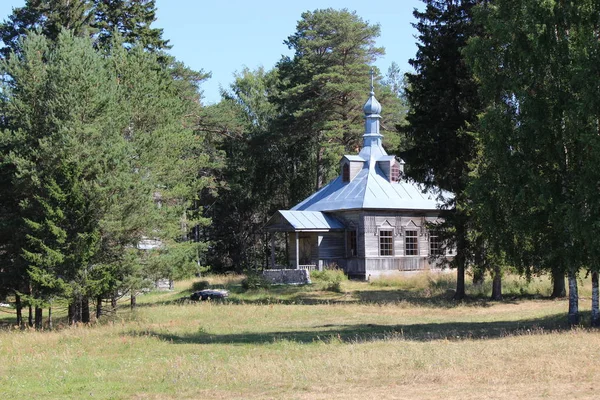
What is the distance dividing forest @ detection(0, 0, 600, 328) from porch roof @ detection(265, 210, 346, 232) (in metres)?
6.44

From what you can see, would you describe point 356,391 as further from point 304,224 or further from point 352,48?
point 352,48

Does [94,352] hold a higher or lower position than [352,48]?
lower

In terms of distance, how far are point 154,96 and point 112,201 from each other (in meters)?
5.34

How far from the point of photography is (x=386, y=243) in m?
39.3

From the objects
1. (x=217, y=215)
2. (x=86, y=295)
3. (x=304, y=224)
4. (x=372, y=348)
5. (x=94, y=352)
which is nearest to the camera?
(x=372, y=348)

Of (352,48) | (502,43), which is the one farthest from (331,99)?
(502,43)

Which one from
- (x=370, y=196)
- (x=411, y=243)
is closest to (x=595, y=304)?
(x=370, y=196)

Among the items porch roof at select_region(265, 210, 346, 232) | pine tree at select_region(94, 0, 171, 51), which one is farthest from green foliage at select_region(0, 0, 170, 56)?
porch roof at select_region(265, 210, 346, 232)

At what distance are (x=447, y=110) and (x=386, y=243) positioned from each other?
13.5m

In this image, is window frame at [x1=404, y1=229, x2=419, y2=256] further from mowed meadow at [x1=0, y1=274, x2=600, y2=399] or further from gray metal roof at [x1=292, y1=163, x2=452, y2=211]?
mowed meadow at [x1=0, y1=274, x2=600, y2=399]

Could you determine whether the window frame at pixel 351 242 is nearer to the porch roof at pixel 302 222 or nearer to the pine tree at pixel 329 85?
the porch roof at pixel 302 222

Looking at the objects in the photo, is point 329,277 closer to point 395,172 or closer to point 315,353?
point 395,172

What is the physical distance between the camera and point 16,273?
77.6 feet

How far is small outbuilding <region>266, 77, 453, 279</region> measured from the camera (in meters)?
38.4
